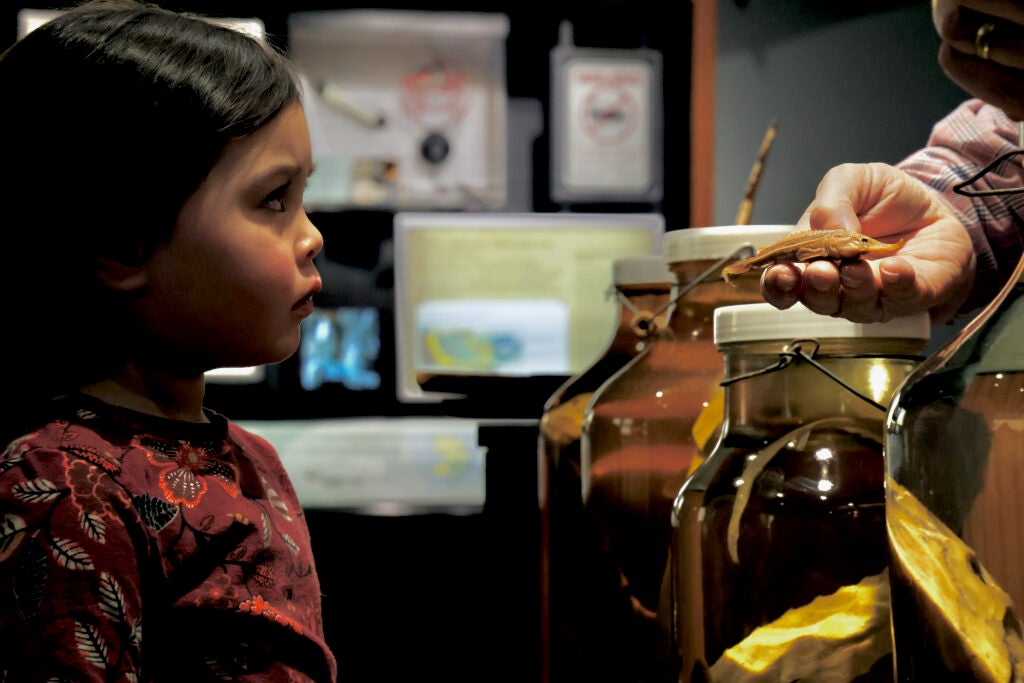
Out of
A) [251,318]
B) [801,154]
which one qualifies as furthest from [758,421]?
[251,318]

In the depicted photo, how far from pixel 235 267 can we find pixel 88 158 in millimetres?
97

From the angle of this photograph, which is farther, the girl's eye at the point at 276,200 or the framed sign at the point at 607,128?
the framed sign at the point at 607,128

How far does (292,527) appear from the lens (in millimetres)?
680

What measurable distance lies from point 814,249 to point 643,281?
13.3 inches

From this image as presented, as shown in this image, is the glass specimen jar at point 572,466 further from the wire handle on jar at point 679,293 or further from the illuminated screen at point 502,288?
the illuminated screen at point 502,288

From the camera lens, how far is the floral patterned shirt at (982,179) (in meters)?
0.47

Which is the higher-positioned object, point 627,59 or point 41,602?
point 627,59

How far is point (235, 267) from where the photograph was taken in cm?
61

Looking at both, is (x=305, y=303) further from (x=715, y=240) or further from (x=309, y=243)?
(x=715, y=240)

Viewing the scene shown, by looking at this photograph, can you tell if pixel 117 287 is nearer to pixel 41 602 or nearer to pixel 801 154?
pixel 41 602

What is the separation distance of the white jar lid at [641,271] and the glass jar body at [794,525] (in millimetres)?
234

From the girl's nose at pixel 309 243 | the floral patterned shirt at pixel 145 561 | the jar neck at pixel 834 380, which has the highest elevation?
the girl's nose at pixel 309 243

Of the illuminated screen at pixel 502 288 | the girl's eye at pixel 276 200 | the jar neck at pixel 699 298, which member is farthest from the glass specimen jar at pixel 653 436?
the illuminated screen at pixel 502 288

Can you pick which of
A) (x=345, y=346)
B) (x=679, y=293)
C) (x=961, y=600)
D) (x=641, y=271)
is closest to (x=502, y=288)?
(x=345, y=346)
